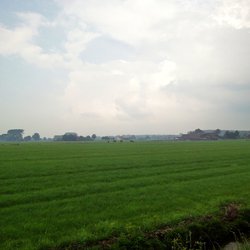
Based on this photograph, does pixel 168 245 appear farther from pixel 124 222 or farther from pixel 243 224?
pixel 243 224

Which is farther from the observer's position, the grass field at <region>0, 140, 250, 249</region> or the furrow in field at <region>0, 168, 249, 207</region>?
the furrow in field at <region>0, 168, 249, 207</region>

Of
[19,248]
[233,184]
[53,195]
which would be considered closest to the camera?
[19,248]

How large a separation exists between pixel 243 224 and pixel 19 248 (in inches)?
397

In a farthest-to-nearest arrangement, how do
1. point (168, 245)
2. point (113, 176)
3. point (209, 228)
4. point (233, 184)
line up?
point (113, 176) < point (233, 184) < point (209, 228) < point (168, 245)

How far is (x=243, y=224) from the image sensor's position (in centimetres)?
1599

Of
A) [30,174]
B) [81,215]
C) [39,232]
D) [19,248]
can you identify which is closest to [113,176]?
[30,174]

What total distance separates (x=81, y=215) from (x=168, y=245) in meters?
4.56

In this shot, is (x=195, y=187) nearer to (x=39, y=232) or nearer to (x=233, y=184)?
(x=233, y=184)

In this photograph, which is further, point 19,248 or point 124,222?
point 124,222

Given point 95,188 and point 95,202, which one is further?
point 95,188

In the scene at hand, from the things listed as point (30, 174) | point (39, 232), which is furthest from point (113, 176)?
point (39, 232)

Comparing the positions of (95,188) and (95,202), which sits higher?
(95,188)

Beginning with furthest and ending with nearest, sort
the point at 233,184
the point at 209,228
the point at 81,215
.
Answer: the point at 233,184, the point at 81,215, the point at 209,228

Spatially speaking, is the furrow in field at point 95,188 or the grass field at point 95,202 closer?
the grass field at point 95,202
